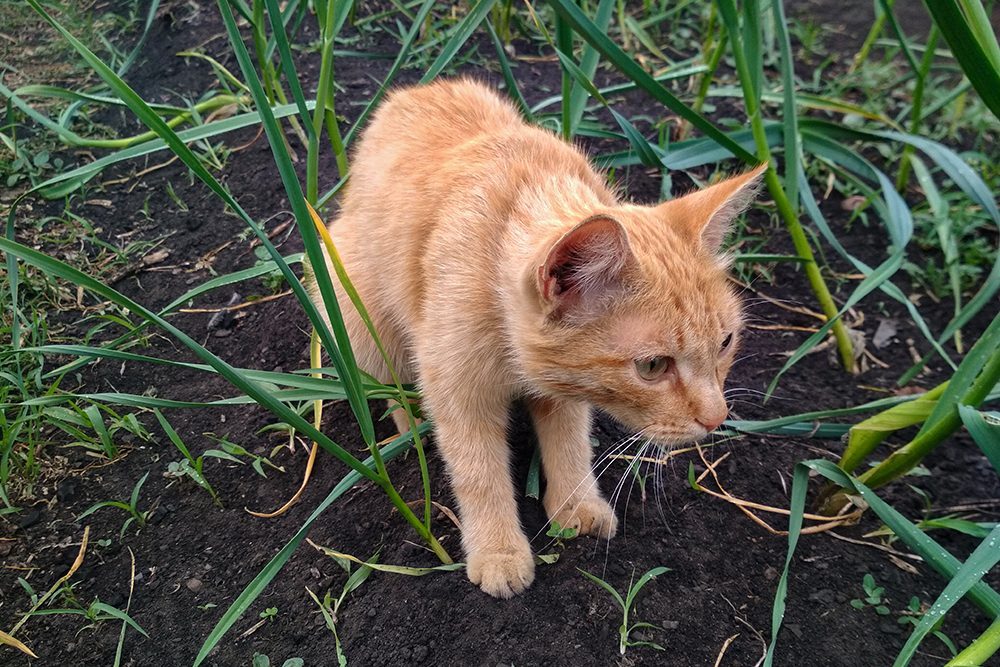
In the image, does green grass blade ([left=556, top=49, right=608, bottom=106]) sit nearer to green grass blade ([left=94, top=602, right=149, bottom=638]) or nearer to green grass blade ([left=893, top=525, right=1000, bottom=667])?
green grass blade ([left=893, top=525, right=1000, bottom=667])

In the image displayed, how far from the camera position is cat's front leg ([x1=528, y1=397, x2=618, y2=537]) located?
1.99m

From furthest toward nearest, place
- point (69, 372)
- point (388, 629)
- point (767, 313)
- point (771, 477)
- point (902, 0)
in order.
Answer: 1. point (902, 0)
2. point (767, 313)
3. point (69, 372)
4. point (771, 477)
5. point (388, 629)

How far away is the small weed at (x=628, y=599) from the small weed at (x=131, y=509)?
1.19 m

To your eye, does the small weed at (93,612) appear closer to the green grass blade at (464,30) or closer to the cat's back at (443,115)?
the cat's back at (443,115)

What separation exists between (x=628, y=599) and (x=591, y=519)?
0.93 ft

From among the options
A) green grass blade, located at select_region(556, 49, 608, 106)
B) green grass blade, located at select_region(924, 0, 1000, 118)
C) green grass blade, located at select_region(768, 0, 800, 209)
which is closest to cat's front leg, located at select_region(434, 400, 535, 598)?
green grass blade, located at select_region(556, 49, 608, 106)

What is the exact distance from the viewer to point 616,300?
158cm

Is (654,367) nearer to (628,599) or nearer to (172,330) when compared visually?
(628,599)

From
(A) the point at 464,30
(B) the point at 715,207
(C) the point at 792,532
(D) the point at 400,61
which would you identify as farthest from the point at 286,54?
(C) the point at 792,532

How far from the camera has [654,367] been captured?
165 cm

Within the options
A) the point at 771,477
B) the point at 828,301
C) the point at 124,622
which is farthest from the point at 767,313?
the point at 124,622

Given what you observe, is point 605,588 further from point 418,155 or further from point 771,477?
point 418,155

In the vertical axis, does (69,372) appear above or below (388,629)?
above

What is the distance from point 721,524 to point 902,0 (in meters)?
3.96
